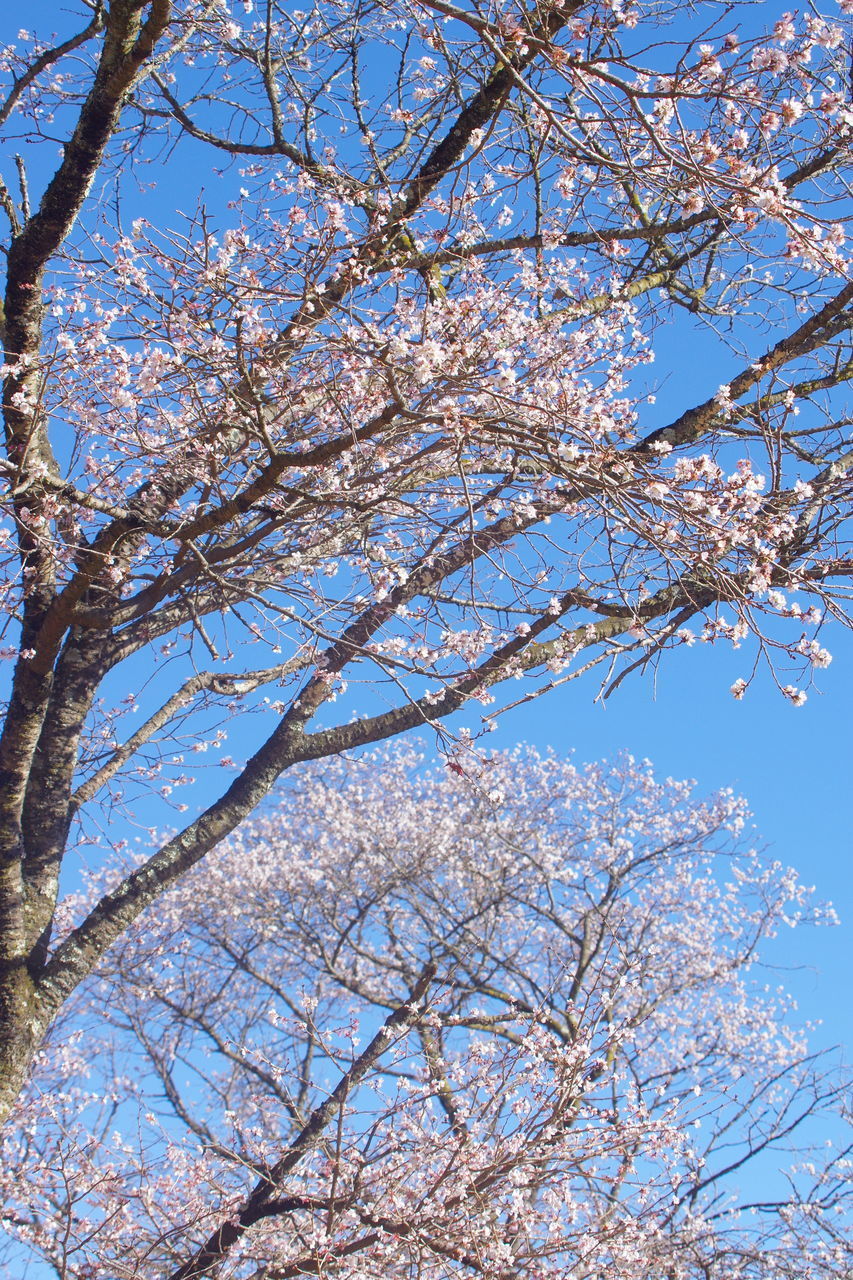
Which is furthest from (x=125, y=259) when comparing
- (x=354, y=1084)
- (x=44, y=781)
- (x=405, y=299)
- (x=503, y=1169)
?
(x=503, y=1169)

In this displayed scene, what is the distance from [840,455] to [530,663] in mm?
2316

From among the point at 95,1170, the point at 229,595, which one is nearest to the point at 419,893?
the point at 95,1170

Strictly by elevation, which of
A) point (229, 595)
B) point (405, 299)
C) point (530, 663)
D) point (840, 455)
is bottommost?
point (229, 595)

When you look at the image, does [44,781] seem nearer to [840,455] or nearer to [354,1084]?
[354,1084]

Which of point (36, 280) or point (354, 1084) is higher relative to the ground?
point (36, 280)

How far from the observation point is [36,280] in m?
4.19

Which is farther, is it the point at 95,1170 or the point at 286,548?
the point at 95,1170

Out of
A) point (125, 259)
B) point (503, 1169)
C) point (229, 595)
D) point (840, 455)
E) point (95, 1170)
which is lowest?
point (95, 1170)

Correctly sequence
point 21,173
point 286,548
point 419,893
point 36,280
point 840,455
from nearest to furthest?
point 36,280
point 21,173
point 286,548
point 840,455
point 419,893

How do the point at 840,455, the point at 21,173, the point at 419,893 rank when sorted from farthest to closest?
the point at 419,893 → the point at 840,455 → the point at 21,173

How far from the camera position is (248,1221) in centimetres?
500

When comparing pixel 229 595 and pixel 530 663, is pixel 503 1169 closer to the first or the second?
pixel 530 663

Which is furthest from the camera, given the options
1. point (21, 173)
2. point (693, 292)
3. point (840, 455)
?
point (693, 292)

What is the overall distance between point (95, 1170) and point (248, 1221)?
1.52 metres
